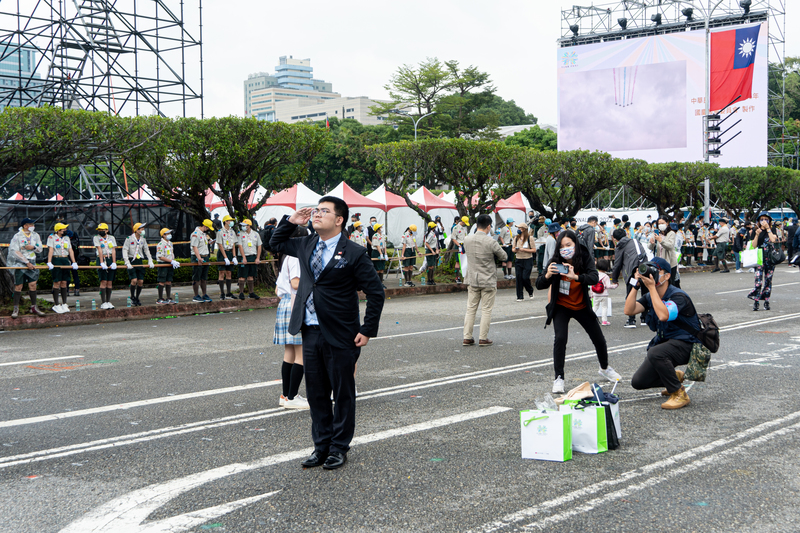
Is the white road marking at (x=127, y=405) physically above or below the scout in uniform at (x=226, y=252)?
below

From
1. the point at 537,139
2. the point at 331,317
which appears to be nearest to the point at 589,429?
the point at 331,317

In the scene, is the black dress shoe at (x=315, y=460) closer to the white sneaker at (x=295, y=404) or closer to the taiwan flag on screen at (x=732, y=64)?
the white sneaker at (x=295, y=404)

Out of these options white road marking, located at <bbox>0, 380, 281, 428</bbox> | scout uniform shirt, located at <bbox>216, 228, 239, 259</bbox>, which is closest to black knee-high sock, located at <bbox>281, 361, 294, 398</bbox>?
white road marking, located at <bbox>0, 380, 281, 428</bbox>

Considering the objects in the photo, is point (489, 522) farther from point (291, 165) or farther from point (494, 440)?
point (291, 165)

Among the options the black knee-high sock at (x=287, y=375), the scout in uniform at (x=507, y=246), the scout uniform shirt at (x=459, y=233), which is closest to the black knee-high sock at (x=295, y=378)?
the black knee-high sock at (x=287, y=375)

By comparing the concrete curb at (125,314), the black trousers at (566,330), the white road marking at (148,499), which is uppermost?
the black trousers at (566,330)

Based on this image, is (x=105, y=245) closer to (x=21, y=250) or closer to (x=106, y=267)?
(x=106, y=267)

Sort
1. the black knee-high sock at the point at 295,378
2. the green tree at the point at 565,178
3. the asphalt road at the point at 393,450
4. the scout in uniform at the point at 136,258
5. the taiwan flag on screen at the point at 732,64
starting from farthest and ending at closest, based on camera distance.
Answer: the taiwan flag on screen at the point at 732,64, the green tree at the point at 565,178, the scout in uniform at the point at 136,258, the black knee-high sock at the point at 295,378, the asphalt road at the point at 393,450

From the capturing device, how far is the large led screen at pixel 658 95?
172 ft

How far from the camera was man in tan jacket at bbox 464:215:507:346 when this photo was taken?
1020cm

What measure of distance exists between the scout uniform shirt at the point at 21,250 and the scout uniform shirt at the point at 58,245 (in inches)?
23.7

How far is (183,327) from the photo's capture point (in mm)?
13312

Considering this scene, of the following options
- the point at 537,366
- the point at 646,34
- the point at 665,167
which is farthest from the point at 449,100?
the point at 537,366

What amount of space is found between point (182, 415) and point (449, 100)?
175 ft
